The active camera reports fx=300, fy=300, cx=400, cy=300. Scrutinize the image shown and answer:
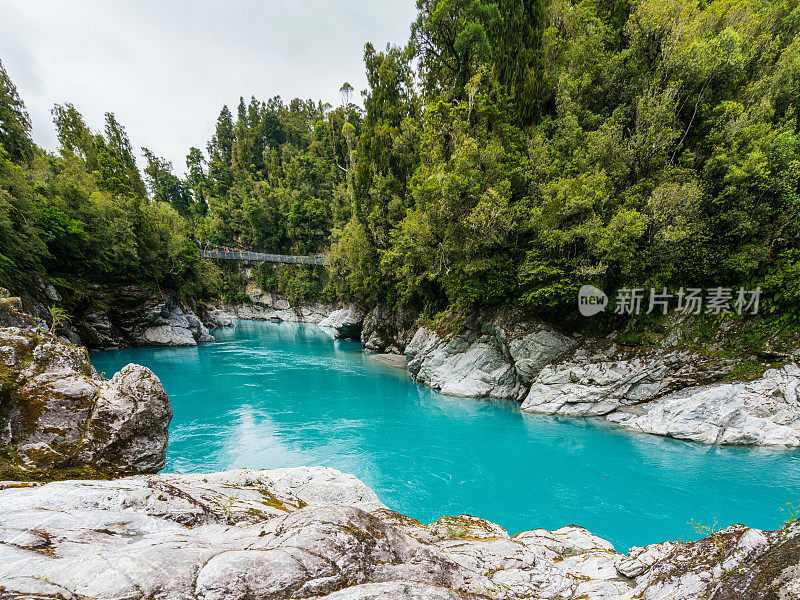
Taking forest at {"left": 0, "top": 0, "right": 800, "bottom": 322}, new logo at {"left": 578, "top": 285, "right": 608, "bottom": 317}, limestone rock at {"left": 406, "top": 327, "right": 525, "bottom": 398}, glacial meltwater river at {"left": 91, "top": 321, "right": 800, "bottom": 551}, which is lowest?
glacial meltwater river at {"left": 91, "top": 321, "right": 800, "bottom": 551}

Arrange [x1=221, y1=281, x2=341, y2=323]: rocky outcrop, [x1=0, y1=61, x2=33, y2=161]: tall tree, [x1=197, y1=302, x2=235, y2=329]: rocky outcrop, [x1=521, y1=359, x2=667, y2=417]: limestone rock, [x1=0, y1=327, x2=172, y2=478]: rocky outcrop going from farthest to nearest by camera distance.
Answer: [x1=221, y1=281, x2=341, y2=323]: rocky outcrop < [x1=197, y1=302, x2=235, y2=329]: rocky outcrop < [x1=0, y1=61, x2=33, y2=161]: tall tree < [x1=521, y1=359, x2=667, y2=417]: limestone rock < [x1=0, y1=327, x2=172, y2=478]: rocky outcrop

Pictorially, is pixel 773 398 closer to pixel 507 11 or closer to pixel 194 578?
pixel 194 578

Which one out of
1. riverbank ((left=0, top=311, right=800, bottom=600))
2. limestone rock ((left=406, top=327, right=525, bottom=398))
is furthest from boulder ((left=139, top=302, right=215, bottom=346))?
riverbank ((left=0, top=311, right=800, bottom=600))

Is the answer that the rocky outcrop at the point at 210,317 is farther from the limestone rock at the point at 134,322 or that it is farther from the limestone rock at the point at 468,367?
the limestone rock at the point at 468,367

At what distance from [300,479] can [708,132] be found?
20684 millimetres

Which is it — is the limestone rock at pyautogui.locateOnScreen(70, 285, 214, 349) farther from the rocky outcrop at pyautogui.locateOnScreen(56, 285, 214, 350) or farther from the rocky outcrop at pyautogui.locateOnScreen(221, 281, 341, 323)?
the rocky outcrop at pyautogui.locateOnScreen(221, 281, 341, 323)

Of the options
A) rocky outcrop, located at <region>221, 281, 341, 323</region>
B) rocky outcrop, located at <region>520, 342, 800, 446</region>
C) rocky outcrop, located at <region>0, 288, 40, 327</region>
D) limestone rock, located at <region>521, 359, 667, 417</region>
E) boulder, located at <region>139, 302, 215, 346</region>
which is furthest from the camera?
rocky outcrop, located at <region>221, 281, 341, 323</region>

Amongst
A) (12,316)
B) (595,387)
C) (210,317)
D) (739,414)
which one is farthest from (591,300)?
(210,317)

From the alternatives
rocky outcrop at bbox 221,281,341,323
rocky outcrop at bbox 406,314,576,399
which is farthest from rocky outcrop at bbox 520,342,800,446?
rocky outcrop at bbox 221,281,341,323

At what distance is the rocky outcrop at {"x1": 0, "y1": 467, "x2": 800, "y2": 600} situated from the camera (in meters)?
1.91

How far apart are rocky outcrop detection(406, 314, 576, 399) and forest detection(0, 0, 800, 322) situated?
143 cm

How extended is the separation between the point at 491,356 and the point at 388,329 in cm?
1330

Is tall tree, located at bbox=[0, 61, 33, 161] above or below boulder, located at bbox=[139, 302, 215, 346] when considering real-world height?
above

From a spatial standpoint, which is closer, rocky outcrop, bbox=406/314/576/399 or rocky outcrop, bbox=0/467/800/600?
rocky outcrop, bbox=0/467/800/600
